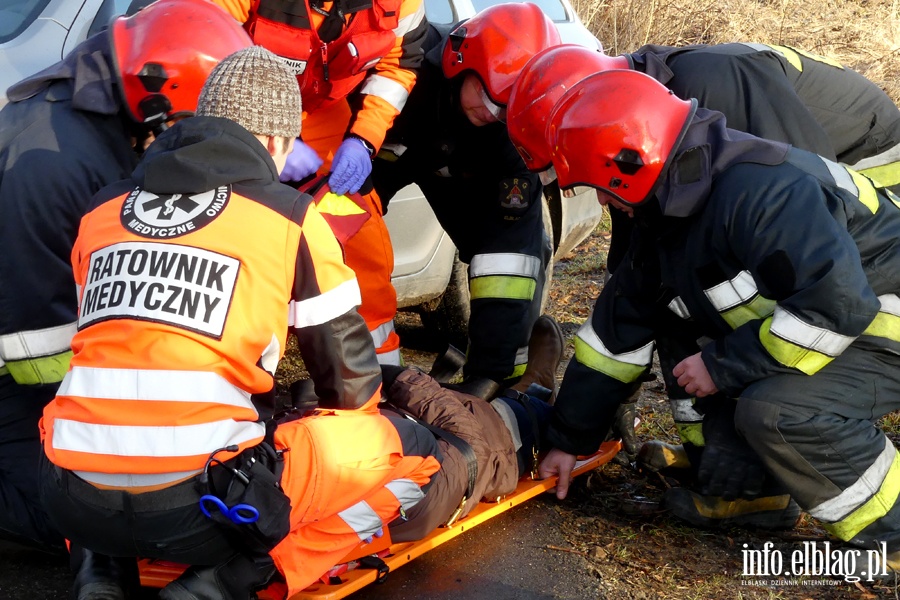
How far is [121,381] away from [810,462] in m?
1.99

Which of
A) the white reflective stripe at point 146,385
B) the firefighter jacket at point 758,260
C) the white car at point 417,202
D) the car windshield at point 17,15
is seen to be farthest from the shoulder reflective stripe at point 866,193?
the car windshield at point 17,15

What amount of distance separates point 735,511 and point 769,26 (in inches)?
328

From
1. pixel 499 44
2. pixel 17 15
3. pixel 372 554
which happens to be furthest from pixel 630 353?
pixel 17 15

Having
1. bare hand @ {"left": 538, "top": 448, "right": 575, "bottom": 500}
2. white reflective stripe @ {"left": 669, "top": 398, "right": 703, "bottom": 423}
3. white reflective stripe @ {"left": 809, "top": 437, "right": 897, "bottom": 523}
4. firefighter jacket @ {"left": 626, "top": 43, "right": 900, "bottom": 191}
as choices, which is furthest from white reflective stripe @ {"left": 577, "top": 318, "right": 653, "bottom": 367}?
firefighter jacket @ {"left": 626, "top": 43, "right": 900, "bottom": 191}

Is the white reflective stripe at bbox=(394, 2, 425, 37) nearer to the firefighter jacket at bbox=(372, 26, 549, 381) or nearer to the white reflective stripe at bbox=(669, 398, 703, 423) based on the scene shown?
the firefighter jacket at bbox=(372, 26, 549, 381)

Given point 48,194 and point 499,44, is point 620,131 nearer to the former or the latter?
point 499,44

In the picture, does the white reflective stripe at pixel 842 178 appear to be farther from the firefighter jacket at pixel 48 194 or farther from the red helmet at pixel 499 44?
the firefighter jacket at pixel 48 194

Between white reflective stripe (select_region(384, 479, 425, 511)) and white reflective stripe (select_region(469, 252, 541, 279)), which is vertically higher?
white reflective stripe (select_region(384, 479, 425, 511))

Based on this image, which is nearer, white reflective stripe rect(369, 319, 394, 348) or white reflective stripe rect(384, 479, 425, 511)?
white reflective stripe rect(384, 479, 425, 511)

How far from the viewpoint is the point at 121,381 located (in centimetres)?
210

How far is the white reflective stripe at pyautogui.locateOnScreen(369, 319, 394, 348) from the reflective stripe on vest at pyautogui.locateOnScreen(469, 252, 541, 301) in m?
0.43

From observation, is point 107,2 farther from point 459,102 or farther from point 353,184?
point 459,102

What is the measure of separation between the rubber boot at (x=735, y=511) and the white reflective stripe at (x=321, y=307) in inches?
59.5

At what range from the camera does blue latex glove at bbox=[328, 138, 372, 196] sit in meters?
3.46
